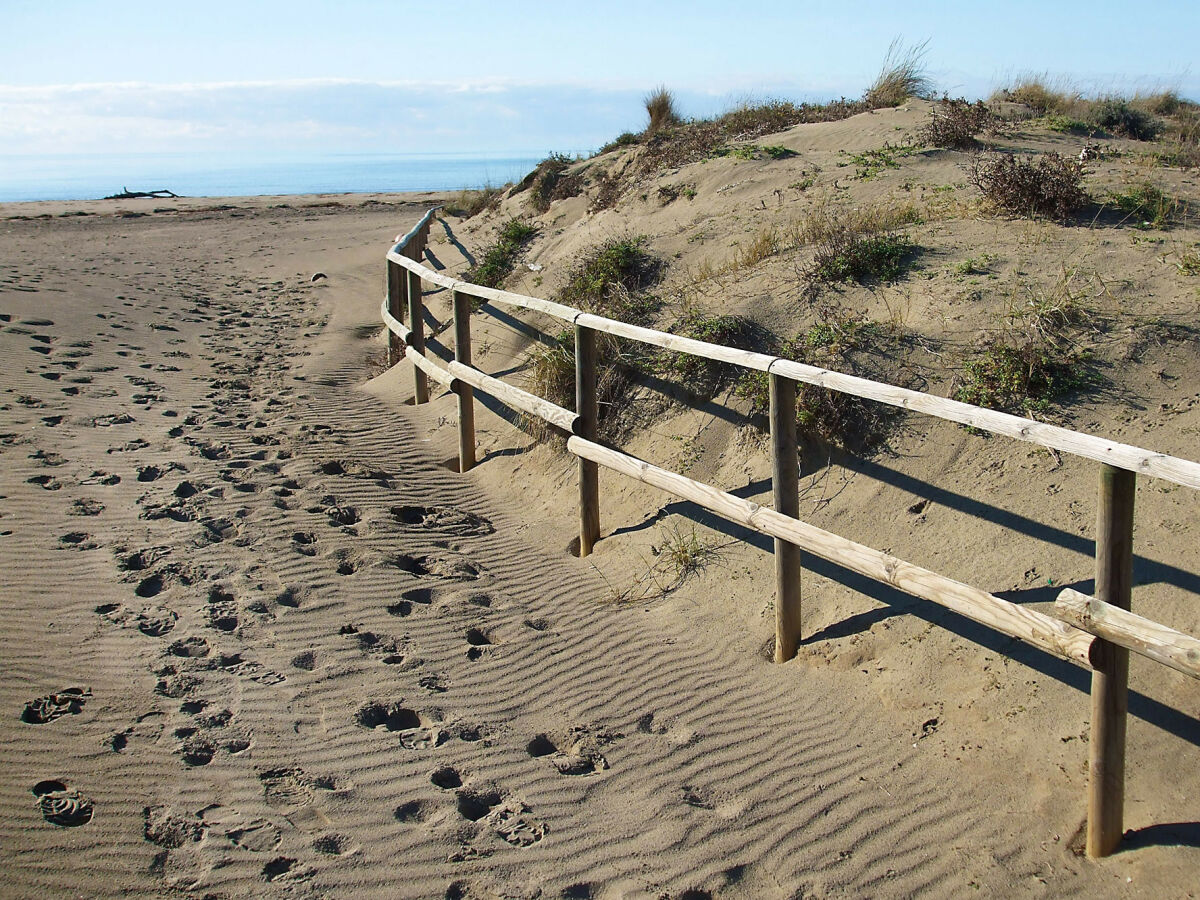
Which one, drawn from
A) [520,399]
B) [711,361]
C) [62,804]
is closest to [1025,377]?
[711,361]

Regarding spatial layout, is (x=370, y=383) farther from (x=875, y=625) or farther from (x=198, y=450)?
(x=875, y=625)

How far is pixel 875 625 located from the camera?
4.73 meters

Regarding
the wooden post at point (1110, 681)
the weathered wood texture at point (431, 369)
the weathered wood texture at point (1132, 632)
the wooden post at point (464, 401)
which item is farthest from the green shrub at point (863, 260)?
the weathered wood texture at point (1132, 632)

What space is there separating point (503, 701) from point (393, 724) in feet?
1.82

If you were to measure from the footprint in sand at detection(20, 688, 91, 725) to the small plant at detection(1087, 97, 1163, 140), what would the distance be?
42.1 feet

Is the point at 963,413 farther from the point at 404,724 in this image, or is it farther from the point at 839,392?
the point at 404,724

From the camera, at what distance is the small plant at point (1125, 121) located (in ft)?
38.7

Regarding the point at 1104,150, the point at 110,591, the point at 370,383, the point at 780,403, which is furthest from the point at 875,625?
the point at 1104,150

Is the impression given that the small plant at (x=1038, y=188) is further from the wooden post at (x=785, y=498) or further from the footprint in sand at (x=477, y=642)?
the footprint in sand at (x=477, y=642)

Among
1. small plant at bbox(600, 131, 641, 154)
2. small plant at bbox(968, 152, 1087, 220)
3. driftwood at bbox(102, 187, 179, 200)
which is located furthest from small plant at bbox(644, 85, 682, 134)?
driftwood at bbox(102, 187, 179, 200)

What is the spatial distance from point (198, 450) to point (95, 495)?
3.65ft

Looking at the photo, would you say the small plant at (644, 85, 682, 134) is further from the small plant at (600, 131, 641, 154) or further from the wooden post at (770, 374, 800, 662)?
the wooden post at (770, 374, 800, 662)

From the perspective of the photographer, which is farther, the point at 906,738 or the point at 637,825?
the point at 906,738

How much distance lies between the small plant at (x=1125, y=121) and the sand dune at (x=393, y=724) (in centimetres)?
992
